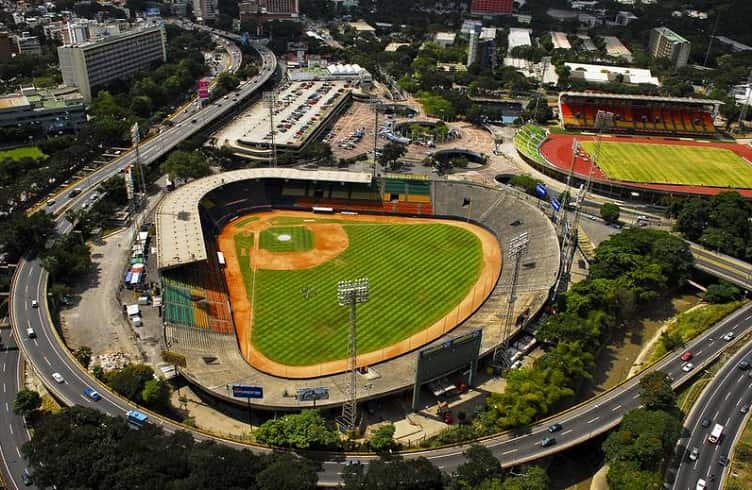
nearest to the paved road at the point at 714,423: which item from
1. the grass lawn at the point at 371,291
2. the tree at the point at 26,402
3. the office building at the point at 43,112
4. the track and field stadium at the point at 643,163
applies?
the grass lawn at the point at 371,291

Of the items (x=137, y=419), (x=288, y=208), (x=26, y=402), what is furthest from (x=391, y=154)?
(x=26, y=402)

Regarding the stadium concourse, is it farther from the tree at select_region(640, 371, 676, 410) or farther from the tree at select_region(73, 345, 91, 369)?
the tree at select_region(640, 371, 676, 410)

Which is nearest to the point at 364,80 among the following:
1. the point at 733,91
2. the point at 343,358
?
the point at 733,91

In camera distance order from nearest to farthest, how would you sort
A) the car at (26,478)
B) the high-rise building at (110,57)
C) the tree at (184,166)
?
1. the car at (26,478)
2. the tree at (184,166)
3. the high-rise building at (110,57)

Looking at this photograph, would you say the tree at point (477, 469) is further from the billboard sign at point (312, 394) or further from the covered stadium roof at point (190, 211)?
the covered stadium roof at point (190, 211)

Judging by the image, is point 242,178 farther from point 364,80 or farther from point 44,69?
point 44,69

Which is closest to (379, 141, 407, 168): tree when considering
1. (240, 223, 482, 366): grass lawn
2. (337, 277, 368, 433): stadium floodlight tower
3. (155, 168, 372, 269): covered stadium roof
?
(155, 168, 372, 269): covered stadium roof
